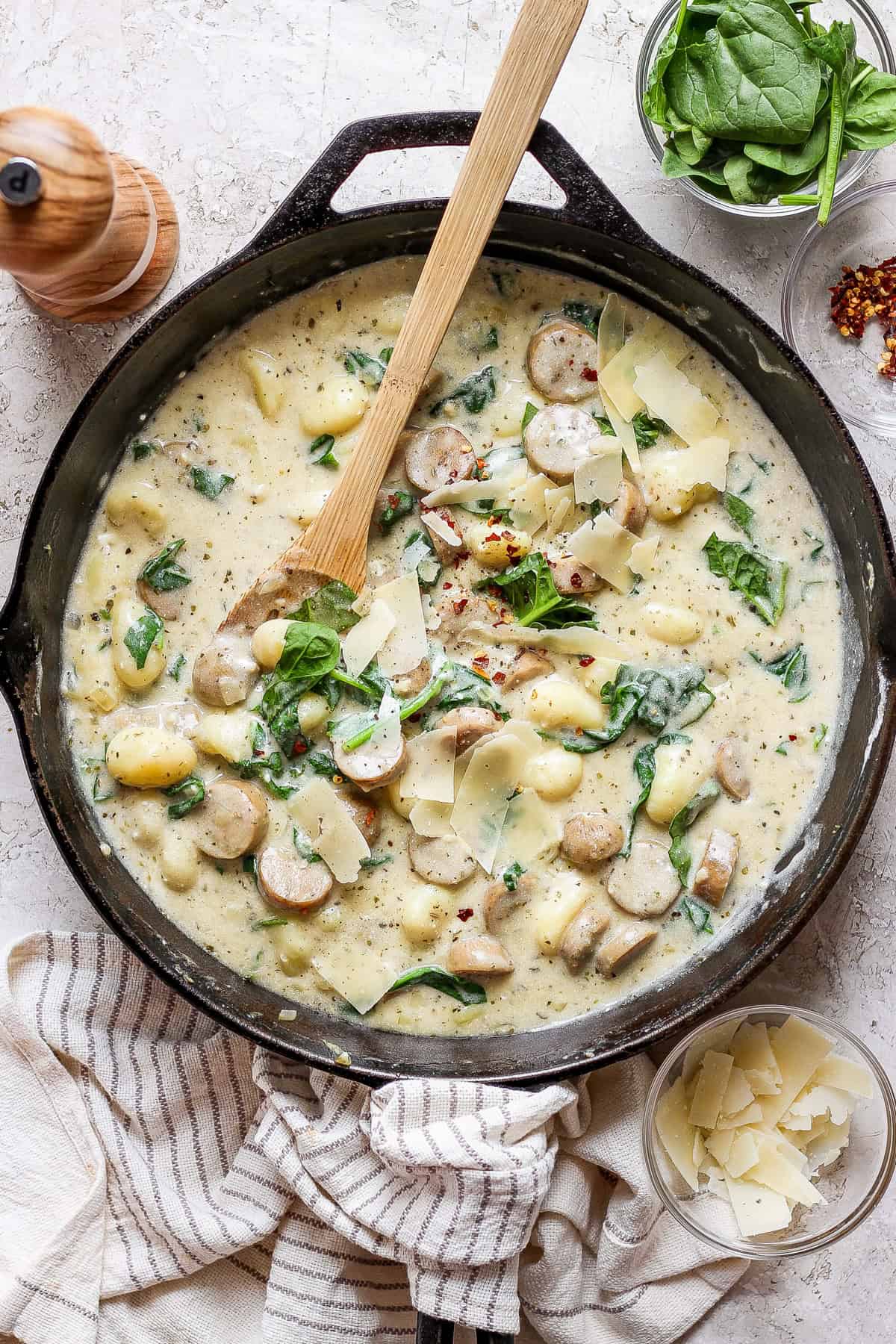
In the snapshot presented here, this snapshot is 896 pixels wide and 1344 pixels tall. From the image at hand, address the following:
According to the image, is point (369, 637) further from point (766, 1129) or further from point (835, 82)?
point (835, 82)

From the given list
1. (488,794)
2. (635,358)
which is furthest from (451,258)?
(488,794)

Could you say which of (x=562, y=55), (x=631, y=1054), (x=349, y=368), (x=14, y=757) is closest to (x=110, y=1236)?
(x=14, y=757)

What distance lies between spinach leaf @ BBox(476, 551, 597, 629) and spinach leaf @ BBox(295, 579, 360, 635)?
10.4 inches

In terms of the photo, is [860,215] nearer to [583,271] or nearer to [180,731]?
[583,271]

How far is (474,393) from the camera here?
2.42 metres

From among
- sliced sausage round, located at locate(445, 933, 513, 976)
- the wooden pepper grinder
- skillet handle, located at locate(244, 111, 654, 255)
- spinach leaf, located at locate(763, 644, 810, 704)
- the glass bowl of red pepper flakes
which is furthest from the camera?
the glass bowl of red pepper flakes

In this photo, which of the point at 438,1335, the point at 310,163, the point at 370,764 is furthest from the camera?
the point at 310,163

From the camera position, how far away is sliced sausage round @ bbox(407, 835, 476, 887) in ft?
7.67

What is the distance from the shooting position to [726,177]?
2348mm

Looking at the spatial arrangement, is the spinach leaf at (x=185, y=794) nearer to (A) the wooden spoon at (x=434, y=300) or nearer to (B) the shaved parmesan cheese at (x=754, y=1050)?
(A) the wooden spoon at (x=434, y=300)

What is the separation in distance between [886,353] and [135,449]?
161cm

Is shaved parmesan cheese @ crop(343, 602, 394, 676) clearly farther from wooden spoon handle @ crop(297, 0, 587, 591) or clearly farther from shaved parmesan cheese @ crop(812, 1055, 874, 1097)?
shaved parmesan cheese @ crop(812, 1055, 874, 1097)

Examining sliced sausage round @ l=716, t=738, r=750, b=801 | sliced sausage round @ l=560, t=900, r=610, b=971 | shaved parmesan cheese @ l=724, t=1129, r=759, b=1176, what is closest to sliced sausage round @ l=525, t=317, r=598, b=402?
sliced sausage round @ l=716, t=738, r=750, b=801

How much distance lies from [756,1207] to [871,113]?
215 cm
